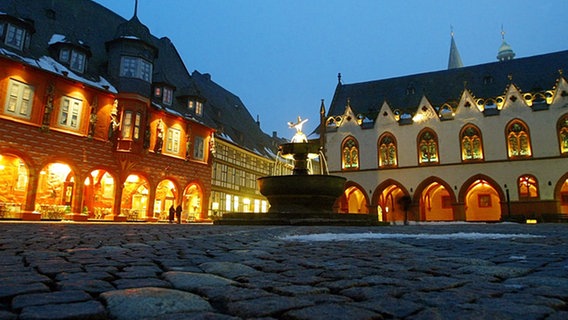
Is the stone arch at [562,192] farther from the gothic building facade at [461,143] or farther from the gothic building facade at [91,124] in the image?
the gothic building facade at [91,124]

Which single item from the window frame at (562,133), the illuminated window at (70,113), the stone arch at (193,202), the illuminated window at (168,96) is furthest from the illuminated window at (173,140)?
the window frame at (562,133)

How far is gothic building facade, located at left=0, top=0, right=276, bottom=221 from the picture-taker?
20781mm

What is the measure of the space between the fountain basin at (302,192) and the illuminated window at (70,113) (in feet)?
47.7

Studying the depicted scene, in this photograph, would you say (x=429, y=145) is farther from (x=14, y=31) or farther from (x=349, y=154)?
(x=14, y=31)

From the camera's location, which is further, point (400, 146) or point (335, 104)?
point (335, 104)

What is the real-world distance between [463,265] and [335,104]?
3701 centimetres

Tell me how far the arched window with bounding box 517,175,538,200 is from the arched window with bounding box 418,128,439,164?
6.33 metres

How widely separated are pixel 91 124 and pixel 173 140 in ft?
21.4

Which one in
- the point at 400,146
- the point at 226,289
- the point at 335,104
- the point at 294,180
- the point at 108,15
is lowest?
the point at 226,289

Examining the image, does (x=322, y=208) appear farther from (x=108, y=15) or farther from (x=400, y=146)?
(x=108, y=15)

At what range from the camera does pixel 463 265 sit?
3.36m

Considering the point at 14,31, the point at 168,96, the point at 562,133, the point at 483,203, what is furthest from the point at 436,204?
the point at 14,31

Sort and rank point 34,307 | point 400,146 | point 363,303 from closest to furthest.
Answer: point 34,307 < point 363,303 < point 400,146

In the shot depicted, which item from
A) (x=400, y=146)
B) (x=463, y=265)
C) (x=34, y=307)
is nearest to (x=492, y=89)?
(x=400, y=146)
